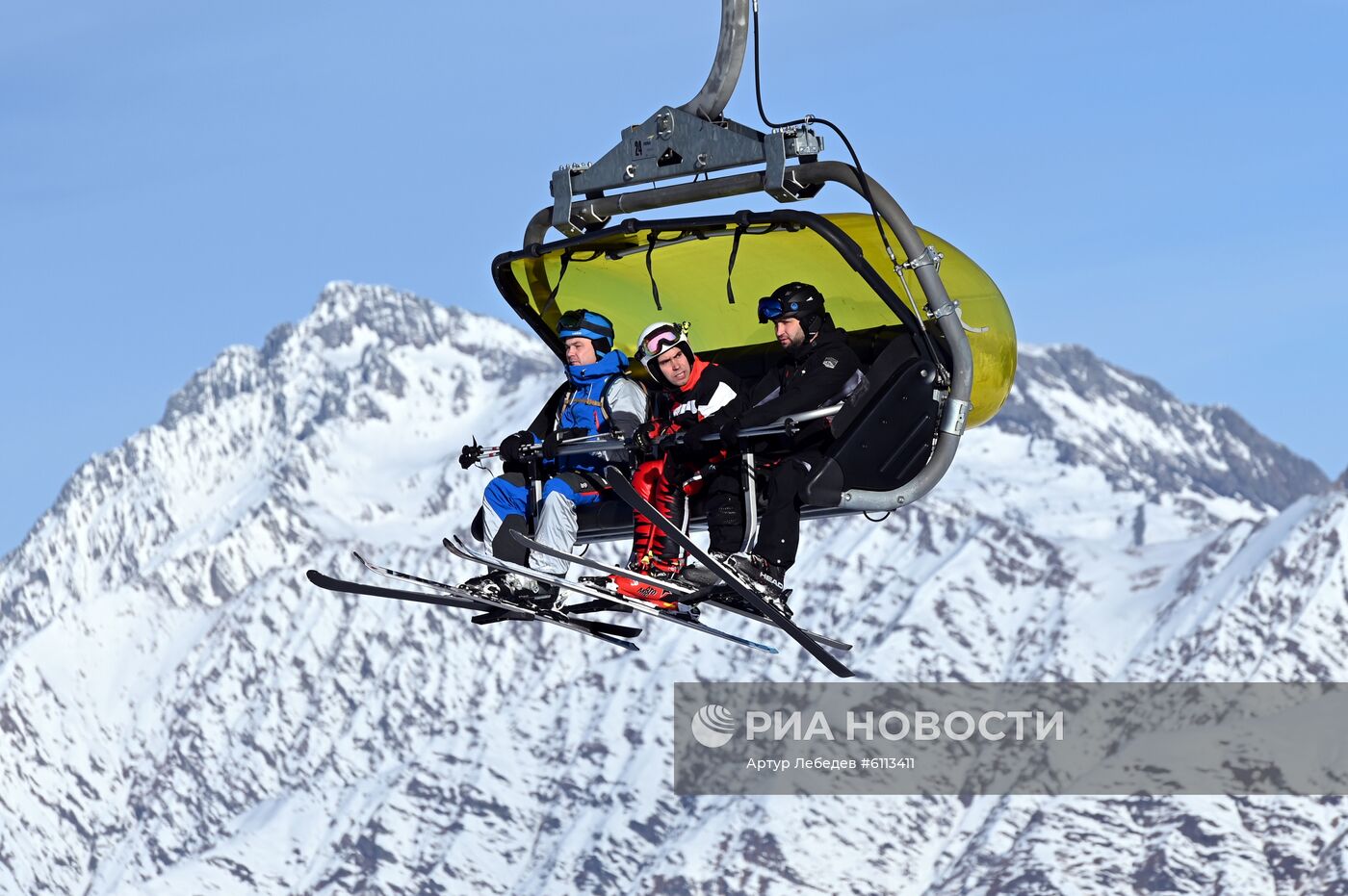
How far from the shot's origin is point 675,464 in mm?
19281

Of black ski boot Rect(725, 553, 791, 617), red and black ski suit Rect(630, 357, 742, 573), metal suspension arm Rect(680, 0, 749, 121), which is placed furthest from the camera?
red and black ski suit Rect(630, 357, 742, 573)

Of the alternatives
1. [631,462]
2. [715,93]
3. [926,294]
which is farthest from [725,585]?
[715,93]

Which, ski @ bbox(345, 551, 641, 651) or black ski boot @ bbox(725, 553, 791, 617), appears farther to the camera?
ski @ bbox(345, 551, 641, 651)

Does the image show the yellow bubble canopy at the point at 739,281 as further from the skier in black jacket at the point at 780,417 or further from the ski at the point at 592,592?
the ski at the point at 592,592

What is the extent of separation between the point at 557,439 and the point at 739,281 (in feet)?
7.73

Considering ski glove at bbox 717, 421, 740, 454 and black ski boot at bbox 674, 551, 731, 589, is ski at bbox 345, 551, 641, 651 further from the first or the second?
ski glove at bbox 717, 421, 740, 454

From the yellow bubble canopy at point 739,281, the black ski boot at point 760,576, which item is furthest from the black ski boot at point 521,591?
the yellow bubble canopy at point 739,281

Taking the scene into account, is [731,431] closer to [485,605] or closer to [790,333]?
[790,333]

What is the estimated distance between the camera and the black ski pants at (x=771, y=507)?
18.5 m

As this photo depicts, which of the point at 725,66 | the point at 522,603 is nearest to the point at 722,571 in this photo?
the point at 522,603

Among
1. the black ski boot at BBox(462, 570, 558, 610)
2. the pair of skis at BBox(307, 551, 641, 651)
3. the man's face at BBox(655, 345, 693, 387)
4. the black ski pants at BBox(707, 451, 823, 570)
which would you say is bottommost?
the pair of skis at BBox(307, 551, 641, 651)

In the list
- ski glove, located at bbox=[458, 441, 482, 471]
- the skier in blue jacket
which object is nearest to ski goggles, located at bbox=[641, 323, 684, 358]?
the skier in blue jacket

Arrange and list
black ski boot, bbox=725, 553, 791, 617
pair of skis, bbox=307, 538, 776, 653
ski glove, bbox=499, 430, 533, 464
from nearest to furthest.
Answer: black ski boot, bbox=725, 553, 791, 617
pair of skis, bbox=307, 538, 776, 653
ski glove, bbox=499, 430, 533, 464

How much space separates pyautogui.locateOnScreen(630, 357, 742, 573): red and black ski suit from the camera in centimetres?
1877
